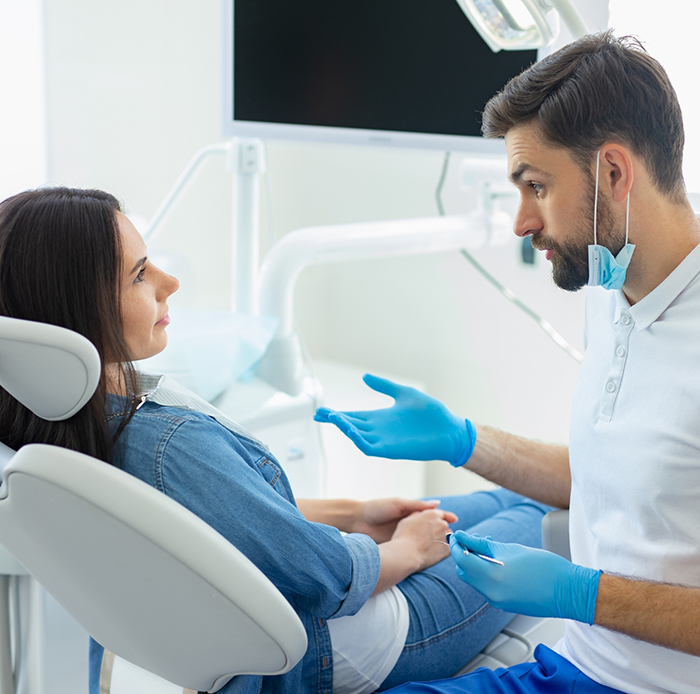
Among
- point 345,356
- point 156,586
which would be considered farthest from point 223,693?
point 345,356

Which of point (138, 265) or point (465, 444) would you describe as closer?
point (138, 265)

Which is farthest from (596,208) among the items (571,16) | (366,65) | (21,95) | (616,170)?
(21,95)

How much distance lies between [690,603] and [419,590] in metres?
0.39

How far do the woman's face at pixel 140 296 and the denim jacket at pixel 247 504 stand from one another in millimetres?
83

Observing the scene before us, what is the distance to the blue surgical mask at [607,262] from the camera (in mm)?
964

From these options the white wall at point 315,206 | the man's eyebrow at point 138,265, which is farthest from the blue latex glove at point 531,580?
the white wall at point 315,206

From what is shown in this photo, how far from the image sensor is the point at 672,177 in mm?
983

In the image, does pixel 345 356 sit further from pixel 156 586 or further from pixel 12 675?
pixel 156 586

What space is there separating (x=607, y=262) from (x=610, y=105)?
19 centimetres

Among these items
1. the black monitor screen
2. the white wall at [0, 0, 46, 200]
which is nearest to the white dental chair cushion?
the black monitor screen

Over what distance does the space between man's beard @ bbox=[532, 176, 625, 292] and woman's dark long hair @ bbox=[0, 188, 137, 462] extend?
22.5 inches

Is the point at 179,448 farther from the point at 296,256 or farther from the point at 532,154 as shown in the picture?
the point at 296,256

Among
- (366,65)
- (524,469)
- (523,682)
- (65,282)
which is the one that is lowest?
(523,682)

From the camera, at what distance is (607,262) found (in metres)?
0.97
